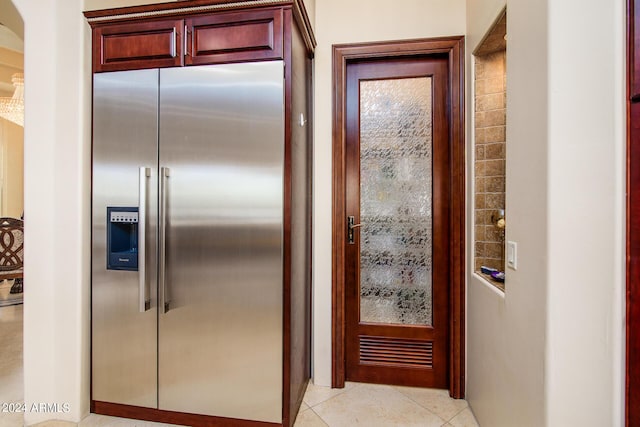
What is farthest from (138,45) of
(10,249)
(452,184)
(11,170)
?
(11,170)

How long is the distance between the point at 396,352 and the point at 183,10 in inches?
101

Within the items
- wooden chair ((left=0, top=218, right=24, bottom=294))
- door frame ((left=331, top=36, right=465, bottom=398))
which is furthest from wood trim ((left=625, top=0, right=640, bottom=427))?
wooden chair ((left=0, top=218, right=24, bottom=294))

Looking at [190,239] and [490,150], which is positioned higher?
[490,150]

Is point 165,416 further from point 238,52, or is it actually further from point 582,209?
point 582,209

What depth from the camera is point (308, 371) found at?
2.19 meters

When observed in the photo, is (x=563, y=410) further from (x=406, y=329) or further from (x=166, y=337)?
(x=166, y=337)

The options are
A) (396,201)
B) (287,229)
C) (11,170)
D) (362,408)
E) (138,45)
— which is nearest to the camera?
(287,229)

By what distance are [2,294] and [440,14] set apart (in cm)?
598

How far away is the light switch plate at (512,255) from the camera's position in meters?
1.31

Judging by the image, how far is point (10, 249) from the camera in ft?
12.2

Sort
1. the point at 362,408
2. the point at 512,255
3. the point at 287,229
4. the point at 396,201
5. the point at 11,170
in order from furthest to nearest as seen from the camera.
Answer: the point at 11,170
the point at 396,201
the point at 362,408
the point at 287,229
the point at 512,255

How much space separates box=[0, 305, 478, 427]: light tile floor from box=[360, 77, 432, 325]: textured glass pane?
476mm

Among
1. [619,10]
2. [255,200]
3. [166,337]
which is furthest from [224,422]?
[619,10]

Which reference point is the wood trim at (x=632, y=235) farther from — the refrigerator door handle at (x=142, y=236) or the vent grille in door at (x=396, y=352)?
the refrigerator door handle at (x=142, y=236)
